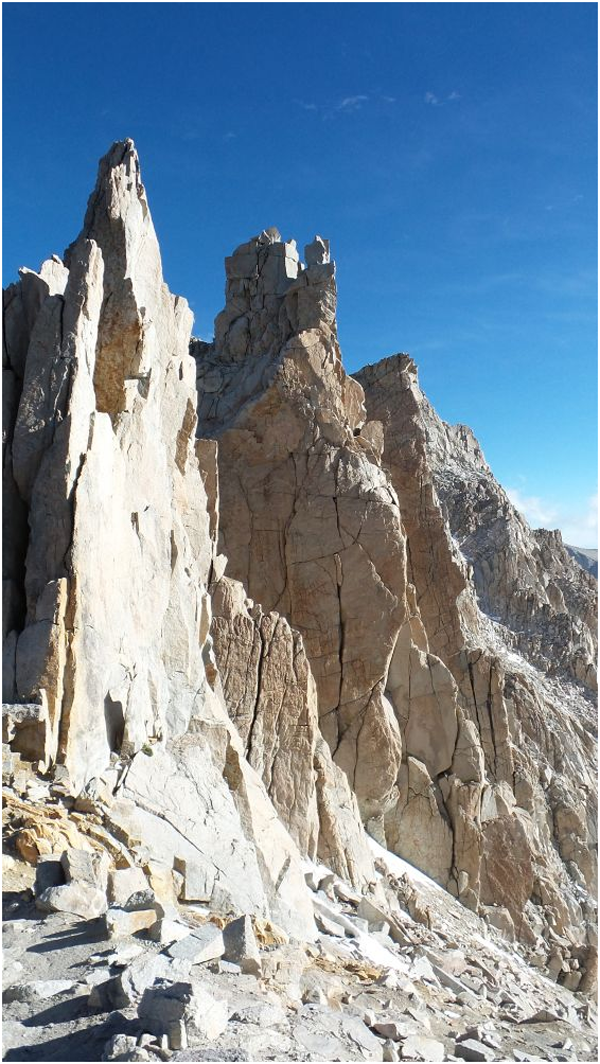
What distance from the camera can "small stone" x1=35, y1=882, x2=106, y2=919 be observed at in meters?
8.65

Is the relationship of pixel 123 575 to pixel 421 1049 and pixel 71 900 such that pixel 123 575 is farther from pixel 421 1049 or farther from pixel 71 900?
pixel 421 1049

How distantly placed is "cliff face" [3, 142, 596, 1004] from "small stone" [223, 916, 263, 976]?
106 inches

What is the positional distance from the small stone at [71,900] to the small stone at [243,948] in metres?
1.32

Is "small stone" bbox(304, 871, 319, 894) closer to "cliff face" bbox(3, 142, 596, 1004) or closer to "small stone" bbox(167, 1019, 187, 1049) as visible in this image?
"cliff face" bbox(3, 142, 596, 1004)

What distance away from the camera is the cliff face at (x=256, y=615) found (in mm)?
12812

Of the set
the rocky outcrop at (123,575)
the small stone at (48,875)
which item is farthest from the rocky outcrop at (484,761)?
the small stone at (48,875)

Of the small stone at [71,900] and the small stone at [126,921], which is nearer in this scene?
the small stone at [126,921]

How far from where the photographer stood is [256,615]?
24.2 m

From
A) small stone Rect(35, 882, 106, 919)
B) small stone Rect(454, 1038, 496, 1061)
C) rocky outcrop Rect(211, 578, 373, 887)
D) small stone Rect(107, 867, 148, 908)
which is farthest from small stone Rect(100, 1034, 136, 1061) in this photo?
rocky outcrop Rect(211, 578, 373, 887)

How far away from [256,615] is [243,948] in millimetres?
15821

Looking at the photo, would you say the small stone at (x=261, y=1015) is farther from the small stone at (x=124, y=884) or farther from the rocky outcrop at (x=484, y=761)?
the rocky outcrop at (x=484, y=761)

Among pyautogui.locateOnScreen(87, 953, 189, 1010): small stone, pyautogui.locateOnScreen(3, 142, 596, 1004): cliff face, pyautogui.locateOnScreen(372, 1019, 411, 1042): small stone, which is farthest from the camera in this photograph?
pyautogui.locateOnScreen(3, 142, 596, 1004): cliff face

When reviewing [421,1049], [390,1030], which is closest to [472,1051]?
[421,1049]

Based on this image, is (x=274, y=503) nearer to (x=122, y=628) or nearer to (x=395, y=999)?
(x=122, y=628)
